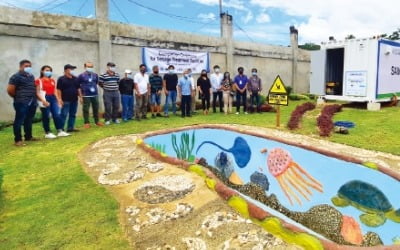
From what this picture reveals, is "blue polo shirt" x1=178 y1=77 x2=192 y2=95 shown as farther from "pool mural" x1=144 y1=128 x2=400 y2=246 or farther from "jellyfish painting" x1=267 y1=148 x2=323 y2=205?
"jellyfish painting" x1=267 y1=148 x2=323 y2=205

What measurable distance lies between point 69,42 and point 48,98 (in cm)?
426

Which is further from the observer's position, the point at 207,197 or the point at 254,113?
the point at 254,113

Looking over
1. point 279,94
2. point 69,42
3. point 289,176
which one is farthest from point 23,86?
point 279,94

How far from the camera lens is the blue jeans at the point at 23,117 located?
7.55 metres

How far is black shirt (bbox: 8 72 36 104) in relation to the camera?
7.43m

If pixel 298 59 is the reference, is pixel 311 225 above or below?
below

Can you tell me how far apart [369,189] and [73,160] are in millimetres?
5148

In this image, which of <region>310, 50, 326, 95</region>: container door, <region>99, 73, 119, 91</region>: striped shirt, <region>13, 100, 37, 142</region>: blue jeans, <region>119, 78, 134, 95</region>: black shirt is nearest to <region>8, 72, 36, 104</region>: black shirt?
<region>13, 100, 37, 142</region>: blue jeans

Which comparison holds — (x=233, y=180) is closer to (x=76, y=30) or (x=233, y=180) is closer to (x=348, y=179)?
(x=348, y=179)

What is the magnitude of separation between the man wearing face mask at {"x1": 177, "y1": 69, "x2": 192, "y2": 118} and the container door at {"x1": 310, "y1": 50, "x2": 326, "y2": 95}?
5713 millimetres

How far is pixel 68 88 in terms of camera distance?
882 cm

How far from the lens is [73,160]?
6.66 metres

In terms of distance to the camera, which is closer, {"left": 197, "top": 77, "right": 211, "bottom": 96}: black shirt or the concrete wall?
the concrete wall

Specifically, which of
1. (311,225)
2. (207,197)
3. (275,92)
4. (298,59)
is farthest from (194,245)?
(298,59)
